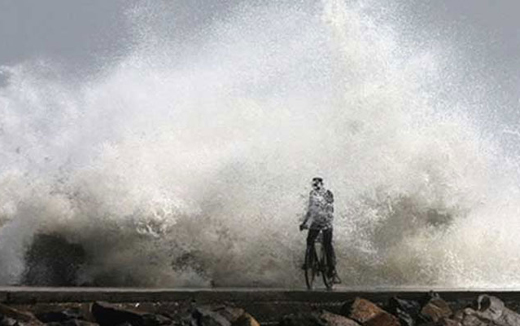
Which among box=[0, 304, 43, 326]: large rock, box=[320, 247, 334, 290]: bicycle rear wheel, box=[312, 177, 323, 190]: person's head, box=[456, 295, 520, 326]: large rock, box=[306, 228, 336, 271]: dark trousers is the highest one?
box=[312, 177, 323, 190]: person's head

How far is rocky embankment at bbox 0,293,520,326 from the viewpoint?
361 inches

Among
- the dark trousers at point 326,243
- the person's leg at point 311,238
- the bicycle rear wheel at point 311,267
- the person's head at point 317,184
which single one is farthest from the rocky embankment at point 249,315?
the person's head at point 317,184

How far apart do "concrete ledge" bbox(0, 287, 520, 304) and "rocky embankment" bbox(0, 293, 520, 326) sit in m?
0.09

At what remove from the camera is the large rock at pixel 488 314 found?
35.7ft

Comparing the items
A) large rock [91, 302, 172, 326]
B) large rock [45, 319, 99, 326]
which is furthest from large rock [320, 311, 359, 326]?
large rock [45, 319, 99, 326]

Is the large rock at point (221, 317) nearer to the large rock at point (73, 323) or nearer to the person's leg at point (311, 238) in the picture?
the large rock at point (73, 323)

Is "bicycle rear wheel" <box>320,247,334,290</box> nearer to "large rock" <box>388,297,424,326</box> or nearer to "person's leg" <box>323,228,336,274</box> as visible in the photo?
"person's leg" <box>323,228,336,274</box>

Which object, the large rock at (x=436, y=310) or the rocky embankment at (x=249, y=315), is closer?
the rocky embankment at (x=249, y=315)

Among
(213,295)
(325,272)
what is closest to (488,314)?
(325,272)

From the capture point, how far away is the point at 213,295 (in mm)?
10438

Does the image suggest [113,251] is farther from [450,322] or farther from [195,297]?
[450,322]

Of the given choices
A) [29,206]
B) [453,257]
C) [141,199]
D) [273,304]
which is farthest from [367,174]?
[273,304]

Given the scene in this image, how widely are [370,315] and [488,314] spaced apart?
1.74m

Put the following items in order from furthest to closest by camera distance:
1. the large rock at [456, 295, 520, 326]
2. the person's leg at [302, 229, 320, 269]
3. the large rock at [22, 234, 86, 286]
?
the large rock at [22, 234, 86, 286] → the person's leg at [302, 229, 320, 269] → the large rock at [456, 295, 520, 326]
